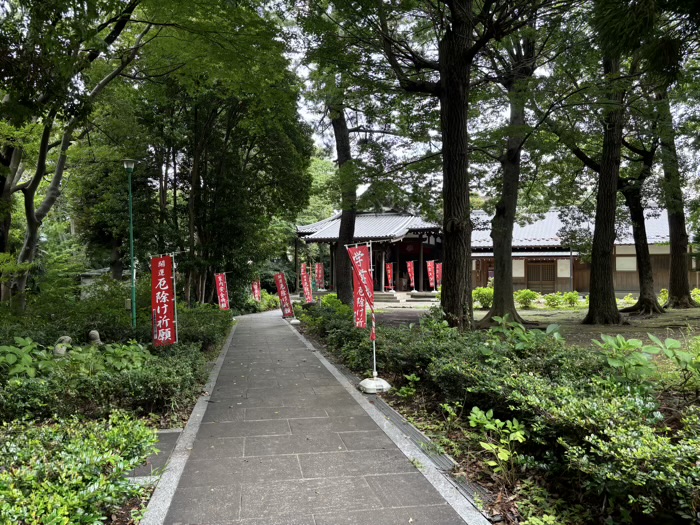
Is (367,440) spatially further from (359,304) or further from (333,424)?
(359,304)

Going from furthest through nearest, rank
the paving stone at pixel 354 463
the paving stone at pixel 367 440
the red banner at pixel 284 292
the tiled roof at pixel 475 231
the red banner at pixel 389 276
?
the red banner at pixel 389 276 < the tiled roof at pixel 475 231 < the red banner at pixel 284 292 < the paving stone at pixel 367 440 < the paving stone at pixel 354 463

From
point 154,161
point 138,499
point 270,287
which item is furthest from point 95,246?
point 138,499

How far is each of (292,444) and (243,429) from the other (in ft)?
2.47

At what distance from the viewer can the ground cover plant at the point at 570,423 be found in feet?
8.37

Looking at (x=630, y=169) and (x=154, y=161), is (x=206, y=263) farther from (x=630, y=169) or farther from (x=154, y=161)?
(x=630, y=169)

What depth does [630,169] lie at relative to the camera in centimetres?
1667

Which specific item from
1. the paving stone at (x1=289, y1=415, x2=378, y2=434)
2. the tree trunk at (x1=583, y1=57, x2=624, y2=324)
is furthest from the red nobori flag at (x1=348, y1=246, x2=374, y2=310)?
the tree trunk at (x1=583, y1=57, x2=624, y2=324)

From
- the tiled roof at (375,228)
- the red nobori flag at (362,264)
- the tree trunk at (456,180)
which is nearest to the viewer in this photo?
the red nobori flag at (362,264)

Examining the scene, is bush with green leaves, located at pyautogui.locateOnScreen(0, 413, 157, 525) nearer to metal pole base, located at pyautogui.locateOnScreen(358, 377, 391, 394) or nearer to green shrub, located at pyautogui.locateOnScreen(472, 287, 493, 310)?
metal pole base, located at pyautogui.locateOnScreen(358, 377, 391, 394)

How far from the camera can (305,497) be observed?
10.8ft

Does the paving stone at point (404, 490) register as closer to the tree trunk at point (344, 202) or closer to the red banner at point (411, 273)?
the tree trunk at point (344, 202)

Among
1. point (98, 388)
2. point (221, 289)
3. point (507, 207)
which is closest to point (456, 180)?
point (507, 207)

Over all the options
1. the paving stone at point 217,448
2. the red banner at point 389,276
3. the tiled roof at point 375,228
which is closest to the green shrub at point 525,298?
the tiled roof at point 375,228

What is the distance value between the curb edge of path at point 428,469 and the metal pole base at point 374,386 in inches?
4.8
